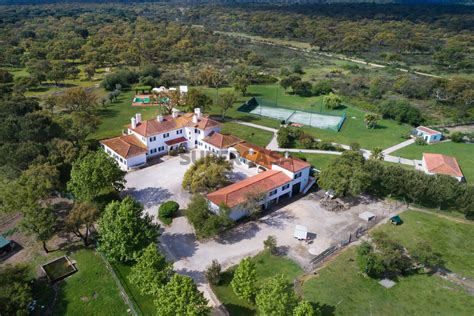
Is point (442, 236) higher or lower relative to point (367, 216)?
lower

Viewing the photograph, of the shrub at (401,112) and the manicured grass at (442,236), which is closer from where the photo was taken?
the manicured grass at (442,236)

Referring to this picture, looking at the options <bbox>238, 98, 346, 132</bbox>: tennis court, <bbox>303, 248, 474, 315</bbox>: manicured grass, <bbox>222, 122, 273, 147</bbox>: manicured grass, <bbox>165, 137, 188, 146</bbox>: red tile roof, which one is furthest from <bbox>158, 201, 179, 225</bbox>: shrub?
<bbox>238, 98, 346, 132</bbox>: tennis court

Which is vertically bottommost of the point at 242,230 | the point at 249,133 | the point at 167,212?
the point at 242,230

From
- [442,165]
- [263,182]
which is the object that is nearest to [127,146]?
[263,182]

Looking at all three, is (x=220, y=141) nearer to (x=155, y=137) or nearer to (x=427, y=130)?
(x=155, y=137)

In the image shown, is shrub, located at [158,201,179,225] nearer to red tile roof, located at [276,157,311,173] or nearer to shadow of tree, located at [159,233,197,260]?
shadow of tree, located at [159,233,197,260]

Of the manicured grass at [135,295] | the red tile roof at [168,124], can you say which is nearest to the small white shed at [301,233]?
the manicured grass at [135,295]

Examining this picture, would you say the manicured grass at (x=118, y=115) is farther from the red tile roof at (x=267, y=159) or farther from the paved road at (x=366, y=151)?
the paved road at (x=366, y=151)
